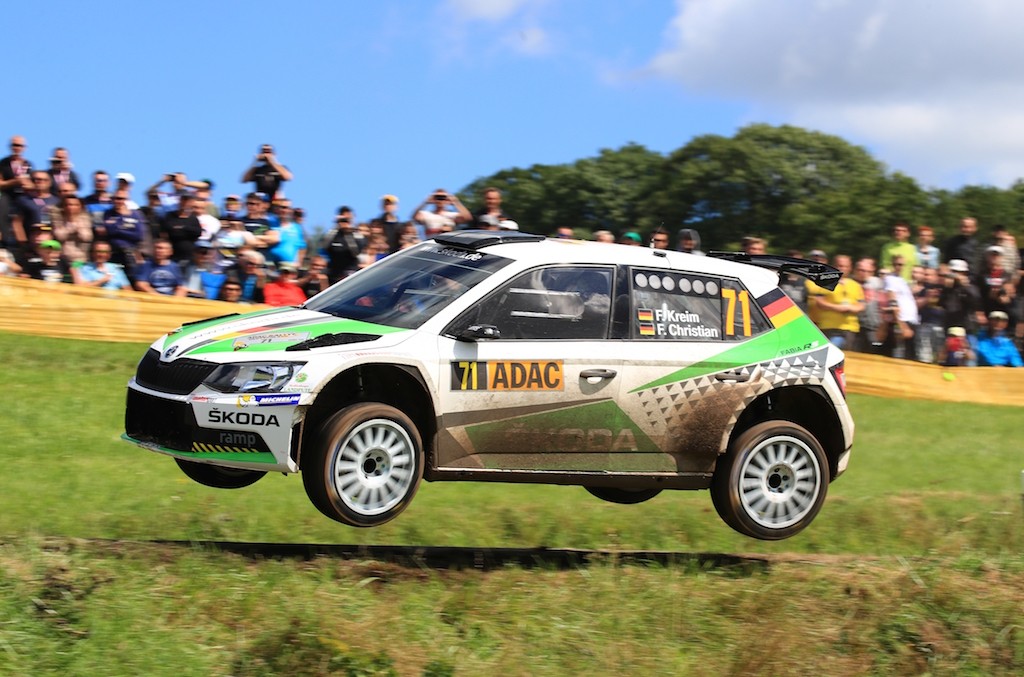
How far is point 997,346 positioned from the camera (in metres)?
18.2

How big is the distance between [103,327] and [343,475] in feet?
27.0

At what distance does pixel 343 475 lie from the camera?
7797 mm

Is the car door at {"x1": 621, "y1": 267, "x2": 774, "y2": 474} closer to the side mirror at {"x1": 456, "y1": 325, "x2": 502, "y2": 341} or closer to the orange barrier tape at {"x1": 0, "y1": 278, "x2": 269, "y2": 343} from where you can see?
the side mirror at {"x1": 456, "y1": 325, "x2": 502, "y2": 341}

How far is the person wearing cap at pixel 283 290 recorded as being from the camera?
48.7ft

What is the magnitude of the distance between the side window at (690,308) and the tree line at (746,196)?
104 ft

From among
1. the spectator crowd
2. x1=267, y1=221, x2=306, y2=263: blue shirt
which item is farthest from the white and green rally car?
x1=267, y1=221, x2=306, y2=263: blue shirt

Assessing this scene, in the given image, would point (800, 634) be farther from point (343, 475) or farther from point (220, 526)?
point (220, 526)

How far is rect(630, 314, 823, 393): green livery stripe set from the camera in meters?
8.92

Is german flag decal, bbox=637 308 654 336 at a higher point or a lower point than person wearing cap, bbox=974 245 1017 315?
lower

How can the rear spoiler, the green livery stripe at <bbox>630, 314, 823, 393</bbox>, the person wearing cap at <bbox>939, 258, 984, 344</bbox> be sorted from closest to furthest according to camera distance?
1. the green livery stripe at <bbox>630, 314, 823, 393</bbox>
2. the rear spoiler
3. the person wearing cap at <bbox>939, 258, 984, 344</bbox>

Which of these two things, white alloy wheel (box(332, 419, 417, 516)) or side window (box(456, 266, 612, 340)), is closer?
white alloy wheel (box(332, 419, 417, 516))

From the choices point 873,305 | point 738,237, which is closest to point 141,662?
point 873,305

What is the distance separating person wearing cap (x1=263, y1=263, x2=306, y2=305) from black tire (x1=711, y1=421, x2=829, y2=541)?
6.96 meters

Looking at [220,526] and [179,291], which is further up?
[179,291]
